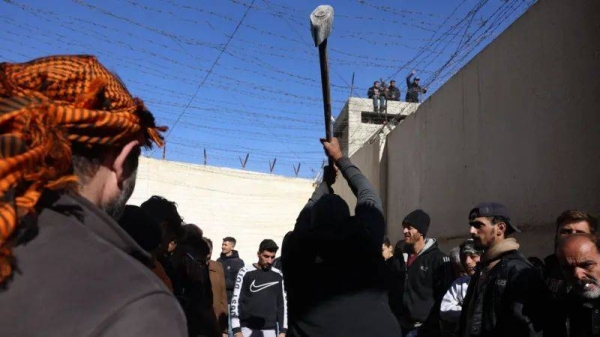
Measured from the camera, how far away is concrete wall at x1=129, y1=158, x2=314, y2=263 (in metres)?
21.9

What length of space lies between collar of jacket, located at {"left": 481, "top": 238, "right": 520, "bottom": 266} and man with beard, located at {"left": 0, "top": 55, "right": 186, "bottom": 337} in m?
3.29

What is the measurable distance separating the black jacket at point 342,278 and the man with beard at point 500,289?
2.80ft

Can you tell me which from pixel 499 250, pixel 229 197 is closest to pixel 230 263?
pixel 499 250

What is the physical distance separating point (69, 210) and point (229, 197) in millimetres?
21887

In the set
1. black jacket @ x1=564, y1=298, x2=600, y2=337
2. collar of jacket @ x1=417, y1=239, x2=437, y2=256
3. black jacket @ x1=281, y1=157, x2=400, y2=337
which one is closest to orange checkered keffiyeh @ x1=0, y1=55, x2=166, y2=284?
black jacket @ x1=281, y1=157, x2=400, y2=337

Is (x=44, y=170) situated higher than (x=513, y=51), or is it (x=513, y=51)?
Result: (x=513, y=51)

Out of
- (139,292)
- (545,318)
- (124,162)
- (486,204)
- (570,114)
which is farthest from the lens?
(570,114)

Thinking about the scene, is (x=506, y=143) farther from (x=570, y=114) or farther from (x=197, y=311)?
(x=197, y=311)

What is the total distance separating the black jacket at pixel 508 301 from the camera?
135 inches

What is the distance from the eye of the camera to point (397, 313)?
6.21 metres

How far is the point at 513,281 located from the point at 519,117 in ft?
13.0

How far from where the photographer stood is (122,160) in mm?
1299

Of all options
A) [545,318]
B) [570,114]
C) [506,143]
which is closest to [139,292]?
[545,318]

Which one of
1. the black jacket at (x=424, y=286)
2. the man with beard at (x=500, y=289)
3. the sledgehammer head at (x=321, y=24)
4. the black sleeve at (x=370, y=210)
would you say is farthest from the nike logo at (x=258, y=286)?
the sledgehammer head at (x=321, y=24)
